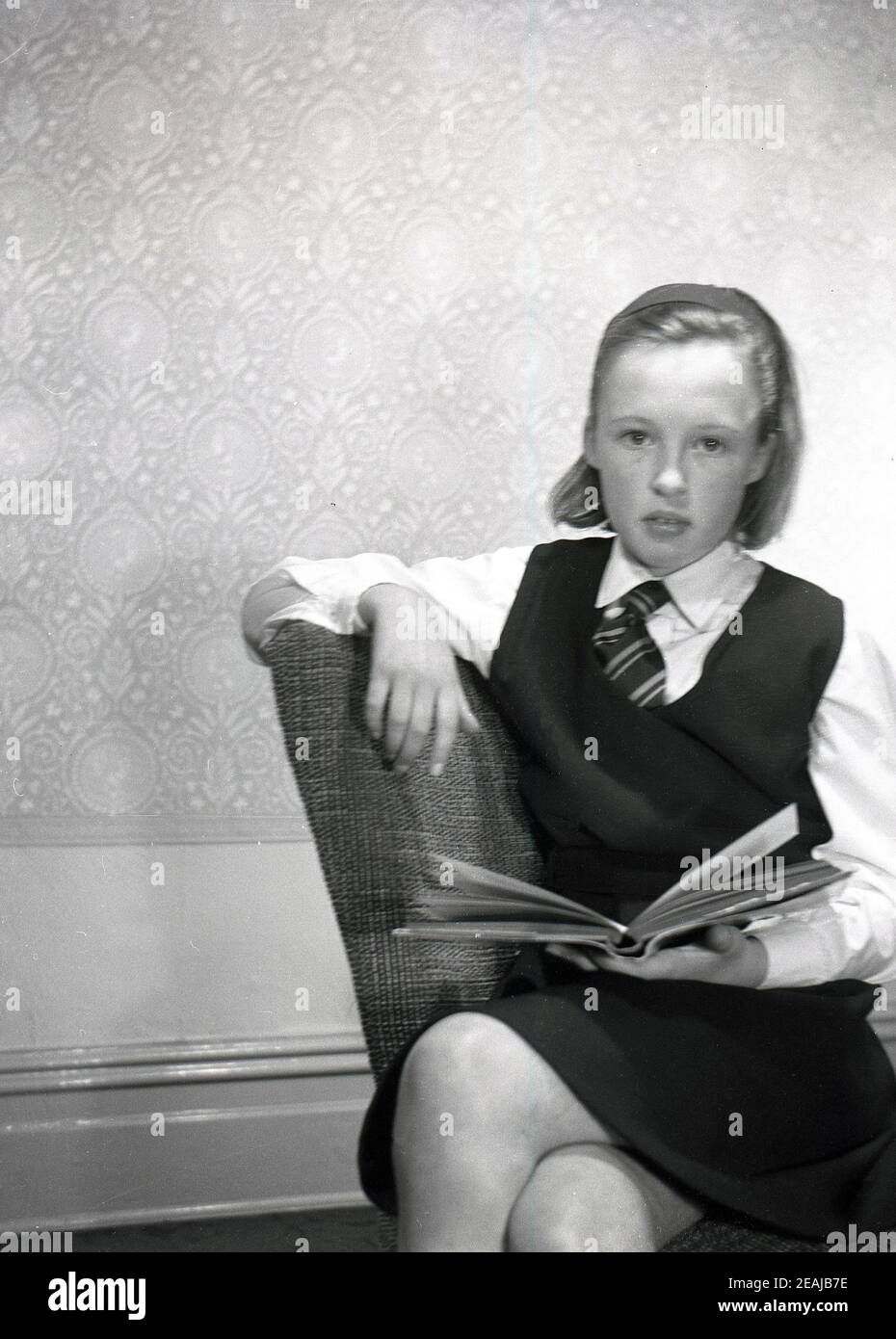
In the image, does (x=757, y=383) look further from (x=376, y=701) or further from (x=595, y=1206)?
(x=595, y=1206)

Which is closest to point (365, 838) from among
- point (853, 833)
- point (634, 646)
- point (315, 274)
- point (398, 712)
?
point (398, 712)

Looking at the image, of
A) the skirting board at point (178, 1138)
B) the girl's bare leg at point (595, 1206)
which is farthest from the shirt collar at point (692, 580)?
the skirting board at point (178, 1138)

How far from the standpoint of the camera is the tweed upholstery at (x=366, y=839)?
0.99m

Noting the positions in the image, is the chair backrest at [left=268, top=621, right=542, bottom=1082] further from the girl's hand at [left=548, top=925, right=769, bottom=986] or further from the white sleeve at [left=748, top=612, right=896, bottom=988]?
the white sleeve at [left=748, top=612, right=896, bottom=988]

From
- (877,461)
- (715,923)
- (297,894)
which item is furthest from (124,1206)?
(877,461)

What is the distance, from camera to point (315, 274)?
1.39 m

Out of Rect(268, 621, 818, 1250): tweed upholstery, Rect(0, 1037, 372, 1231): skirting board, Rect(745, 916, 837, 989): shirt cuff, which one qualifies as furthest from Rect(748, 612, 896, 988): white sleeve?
Rect(0, 1037, 372, 1231): skirting board

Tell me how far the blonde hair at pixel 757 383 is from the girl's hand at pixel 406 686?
0.26m

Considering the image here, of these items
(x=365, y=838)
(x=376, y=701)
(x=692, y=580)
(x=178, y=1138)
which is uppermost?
(x=692, y=580)

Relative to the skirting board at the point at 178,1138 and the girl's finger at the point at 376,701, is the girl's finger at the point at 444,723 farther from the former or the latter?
the skirting board at the point at 178,1138

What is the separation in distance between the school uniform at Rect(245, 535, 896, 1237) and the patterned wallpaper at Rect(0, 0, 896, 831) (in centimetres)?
21

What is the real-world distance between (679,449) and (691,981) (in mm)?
458

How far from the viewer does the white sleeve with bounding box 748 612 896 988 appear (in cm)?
103
